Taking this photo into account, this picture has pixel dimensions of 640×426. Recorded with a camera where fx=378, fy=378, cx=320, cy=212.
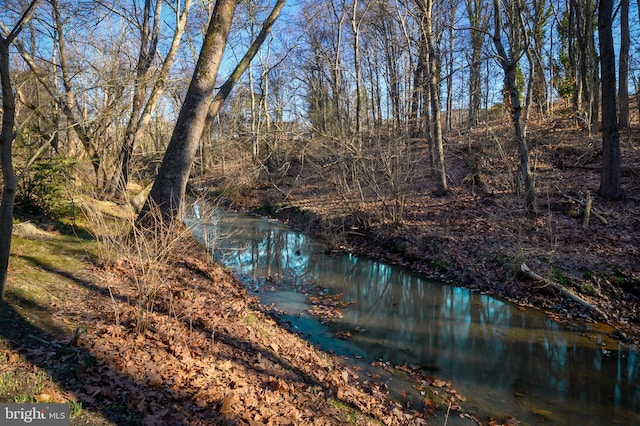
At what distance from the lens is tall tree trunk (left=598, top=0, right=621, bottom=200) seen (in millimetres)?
10812

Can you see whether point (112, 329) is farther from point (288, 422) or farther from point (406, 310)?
point (406, 310)

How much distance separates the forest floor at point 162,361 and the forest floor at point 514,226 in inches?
176

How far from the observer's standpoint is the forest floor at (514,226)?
8164mm

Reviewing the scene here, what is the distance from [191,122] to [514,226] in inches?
366

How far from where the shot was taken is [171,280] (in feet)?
20.5

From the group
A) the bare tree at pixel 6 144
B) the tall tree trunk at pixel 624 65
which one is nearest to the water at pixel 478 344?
the bare tree at pixel 6 144

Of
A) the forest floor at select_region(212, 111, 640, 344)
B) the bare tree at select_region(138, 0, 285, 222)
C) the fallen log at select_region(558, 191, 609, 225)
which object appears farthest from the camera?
the fallen log at select_region(558, 191, 609, 225)

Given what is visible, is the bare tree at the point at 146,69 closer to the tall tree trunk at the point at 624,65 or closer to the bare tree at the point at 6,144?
the bare tree at the point at 6,144

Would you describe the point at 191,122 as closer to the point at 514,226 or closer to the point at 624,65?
the point at 514,226

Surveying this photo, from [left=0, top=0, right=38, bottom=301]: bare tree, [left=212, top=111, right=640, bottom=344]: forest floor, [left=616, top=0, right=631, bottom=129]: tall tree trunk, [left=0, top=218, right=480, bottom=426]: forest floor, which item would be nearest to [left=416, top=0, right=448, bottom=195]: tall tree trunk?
[left=212, top=111, right=640, bottom=344]: forest floor

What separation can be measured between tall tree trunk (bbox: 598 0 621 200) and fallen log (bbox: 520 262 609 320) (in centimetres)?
476

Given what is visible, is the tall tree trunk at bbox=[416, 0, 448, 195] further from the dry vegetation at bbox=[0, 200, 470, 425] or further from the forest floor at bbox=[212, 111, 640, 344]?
the dry vegetation at bbox=[0, 200, 470, 425]

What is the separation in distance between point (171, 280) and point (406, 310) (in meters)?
4.96

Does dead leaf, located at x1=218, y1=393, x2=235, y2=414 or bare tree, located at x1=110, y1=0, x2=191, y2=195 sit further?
bare tree, located at x1=110, y1=0, x2=191, y2=195
